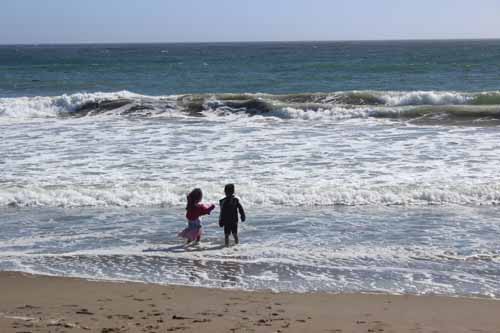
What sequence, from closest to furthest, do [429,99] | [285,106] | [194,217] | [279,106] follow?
[194,217]
[279,106]
[285,106]
[429,99]

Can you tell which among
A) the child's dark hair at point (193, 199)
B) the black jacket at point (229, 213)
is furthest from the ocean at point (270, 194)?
the child's dark hair at point (193, 199)

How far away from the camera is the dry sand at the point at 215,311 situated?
596 centimetres

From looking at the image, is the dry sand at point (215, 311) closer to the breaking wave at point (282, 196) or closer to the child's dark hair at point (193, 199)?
the child's dark hair at point (193, 199)

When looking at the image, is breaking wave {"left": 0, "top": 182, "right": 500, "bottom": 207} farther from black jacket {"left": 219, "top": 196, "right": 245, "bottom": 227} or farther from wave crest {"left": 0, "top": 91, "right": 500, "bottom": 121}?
wave crest {"left": 0, "top": 91, "right": 500, "bottom": 121}

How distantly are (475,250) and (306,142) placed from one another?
27.9 feet

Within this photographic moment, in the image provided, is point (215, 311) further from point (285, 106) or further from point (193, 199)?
point (285, 106)

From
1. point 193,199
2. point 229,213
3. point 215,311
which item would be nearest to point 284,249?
point 229,213

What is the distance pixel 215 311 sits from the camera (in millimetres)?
6430

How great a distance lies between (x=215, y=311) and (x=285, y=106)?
18.0 metres

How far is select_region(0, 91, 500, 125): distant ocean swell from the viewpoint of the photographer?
2234 cm

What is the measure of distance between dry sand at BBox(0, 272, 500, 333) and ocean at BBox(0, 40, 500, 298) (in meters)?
0.37

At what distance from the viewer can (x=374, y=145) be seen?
16.1 metres

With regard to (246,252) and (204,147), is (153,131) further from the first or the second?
(246,252)

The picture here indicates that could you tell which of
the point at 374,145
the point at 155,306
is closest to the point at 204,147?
the point at 374,145
